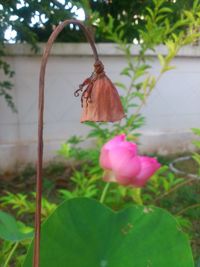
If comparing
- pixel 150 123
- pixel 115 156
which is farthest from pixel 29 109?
pixel 115 156

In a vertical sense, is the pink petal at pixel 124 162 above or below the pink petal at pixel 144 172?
above

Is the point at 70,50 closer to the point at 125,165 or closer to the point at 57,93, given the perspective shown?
the point at 57,93

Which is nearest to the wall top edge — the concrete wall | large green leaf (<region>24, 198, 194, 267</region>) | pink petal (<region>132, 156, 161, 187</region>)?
the concrete wall

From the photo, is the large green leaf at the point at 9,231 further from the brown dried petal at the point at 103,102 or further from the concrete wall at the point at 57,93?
the concrete wall at the point at 57,93

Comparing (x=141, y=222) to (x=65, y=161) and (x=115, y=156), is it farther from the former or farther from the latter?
(x=65, y=161)

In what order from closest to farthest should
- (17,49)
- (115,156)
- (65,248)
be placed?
1. (65,248)
2. (115,156)
3. (17,49)

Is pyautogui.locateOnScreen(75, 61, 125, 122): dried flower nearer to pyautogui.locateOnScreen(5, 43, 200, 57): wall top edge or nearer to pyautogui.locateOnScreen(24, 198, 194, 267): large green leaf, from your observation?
pyautogui.locateOnScreen(24, 198, 194, 267): large green leaf

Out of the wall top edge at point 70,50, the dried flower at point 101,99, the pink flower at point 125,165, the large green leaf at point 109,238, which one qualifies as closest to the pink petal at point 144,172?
the pink flower at point 125,165
